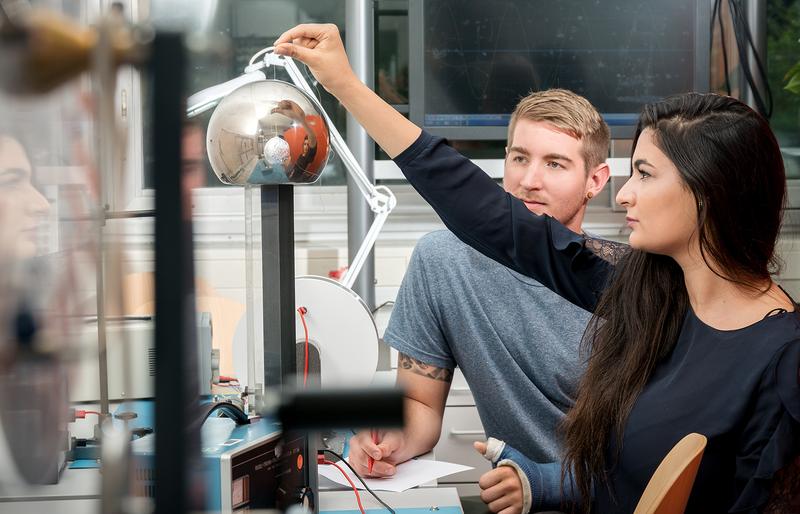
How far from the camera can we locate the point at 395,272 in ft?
8.98

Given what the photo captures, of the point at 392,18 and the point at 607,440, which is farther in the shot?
the point at 392,18

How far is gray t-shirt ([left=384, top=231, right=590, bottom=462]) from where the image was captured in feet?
5.77

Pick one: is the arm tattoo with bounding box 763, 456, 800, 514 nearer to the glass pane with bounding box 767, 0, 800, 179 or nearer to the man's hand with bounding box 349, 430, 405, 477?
the man's hand with bounding box 349, 430, 405, 477

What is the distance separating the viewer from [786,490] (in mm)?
1140

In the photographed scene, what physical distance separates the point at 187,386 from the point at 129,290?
10cm

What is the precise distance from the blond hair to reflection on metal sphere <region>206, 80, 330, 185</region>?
829 mm

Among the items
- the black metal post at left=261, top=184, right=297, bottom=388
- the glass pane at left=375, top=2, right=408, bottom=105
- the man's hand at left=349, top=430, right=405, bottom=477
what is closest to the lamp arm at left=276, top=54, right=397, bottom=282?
the man's hand at left=349, top=430, right=405, bottom=477

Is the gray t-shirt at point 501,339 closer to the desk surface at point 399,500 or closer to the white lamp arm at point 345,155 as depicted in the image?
the white lamp arm at point 345,155

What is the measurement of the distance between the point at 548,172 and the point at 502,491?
0.75 metres

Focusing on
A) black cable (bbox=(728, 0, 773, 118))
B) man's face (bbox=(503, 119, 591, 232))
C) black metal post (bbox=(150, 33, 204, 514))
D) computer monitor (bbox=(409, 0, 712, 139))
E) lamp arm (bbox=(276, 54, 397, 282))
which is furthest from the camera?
black cable (bbox=(728, 0, 773, 118))

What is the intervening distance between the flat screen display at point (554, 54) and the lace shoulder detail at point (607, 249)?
3.08 ft

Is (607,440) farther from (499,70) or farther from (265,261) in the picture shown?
(499,70)

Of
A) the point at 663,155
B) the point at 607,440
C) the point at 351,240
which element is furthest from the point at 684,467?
the point at 351,240

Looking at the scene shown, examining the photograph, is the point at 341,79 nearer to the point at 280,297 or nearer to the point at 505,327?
the point at 280,297
